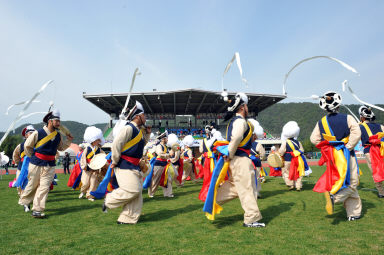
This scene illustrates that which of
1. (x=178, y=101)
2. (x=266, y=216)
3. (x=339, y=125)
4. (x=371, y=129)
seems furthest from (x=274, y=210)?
(x=178, y=101)

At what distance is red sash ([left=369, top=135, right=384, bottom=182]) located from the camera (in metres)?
6.28

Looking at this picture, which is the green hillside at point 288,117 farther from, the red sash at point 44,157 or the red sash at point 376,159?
the red sash at point 44,157

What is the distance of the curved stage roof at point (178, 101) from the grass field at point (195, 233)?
3009 centimetres

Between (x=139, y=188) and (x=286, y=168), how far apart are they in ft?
19.2

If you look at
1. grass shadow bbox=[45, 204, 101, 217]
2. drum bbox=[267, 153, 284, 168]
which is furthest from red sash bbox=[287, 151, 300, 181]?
grass shadow bbox=[45, 204, 101, 217]

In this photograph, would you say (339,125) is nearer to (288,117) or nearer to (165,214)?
(165,214)

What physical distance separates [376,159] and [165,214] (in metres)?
5.39

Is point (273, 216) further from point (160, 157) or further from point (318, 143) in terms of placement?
point (160, 157)

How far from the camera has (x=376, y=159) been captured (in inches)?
255

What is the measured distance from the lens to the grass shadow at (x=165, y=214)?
501 cm

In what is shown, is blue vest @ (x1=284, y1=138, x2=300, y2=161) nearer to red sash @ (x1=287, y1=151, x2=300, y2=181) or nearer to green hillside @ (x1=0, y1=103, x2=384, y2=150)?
red sash @ (x1=287, y1=151, x2=300, y2=181)

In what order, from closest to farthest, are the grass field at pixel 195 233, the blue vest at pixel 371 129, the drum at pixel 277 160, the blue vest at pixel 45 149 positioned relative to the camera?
the grass field at pixel 195 233, the blue vest at pixel 45 149, the blue vest at pixel 371 129, the drum at pixel 277 160

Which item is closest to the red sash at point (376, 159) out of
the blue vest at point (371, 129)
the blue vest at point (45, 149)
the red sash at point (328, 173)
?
the blue vest at point (371, 129)

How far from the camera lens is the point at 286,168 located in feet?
28.7
